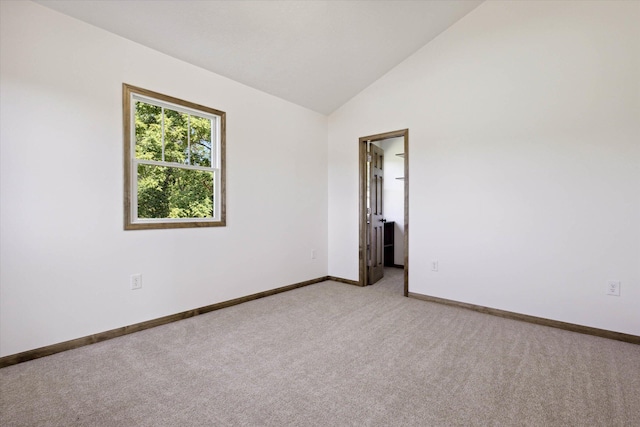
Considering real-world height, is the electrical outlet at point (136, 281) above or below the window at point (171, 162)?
below

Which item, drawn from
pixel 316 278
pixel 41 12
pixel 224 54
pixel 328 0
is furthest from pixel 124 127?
pixel 316 278

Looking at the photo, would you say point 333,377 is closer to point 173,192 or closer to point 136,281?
point 136,281

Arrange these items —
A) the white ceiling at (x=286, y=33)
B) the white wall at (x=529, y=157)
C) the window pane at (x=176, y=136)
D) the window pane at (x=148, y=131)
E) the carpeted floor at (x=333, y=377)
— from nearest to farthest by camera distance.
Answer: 1. the carpeted floor at (x=333, y=377)
2. the white ceiling at (x=286, y=33)
3. the white wall at (x=529, y=157)
4. the window pane at (x=148, y=131)
5. the window pane at (x=176, y=136)

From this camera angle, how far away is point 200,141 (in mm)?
3225

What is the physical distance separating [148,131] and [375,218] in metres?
3.09

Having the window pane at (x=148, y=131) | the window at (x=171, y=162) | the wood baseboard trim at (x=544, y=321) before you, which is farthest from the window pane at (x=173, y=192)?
the wood baseboard trim at (x=544, y=321)

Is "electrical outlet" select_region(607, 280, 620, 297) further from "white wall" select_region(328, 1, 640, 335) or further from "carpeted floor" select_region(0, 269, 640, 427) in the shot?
"carpeted floor" select_region(0, 269, 640, 427)

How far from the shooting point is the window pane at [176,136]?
2.94m

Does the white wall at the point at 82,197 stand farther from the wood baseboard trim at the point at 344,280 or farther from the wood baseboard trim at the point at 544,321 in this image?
the wood baseboard trim at the point at 544,321

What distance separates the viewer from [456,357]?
2.21 meters

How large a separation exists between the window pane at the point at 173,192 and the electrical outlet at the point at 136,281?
1.73ft

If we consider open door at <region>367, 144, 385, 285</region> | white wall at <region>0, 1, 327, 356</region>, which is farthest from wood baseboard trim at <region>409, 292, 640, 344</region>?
white wall at <region>0, 1, 327, 356</region>

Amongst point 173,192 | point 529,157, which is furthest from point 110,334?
point 529,157

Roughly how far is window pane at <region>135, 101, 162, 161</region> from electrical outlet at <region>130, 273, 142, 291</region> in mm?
1038
